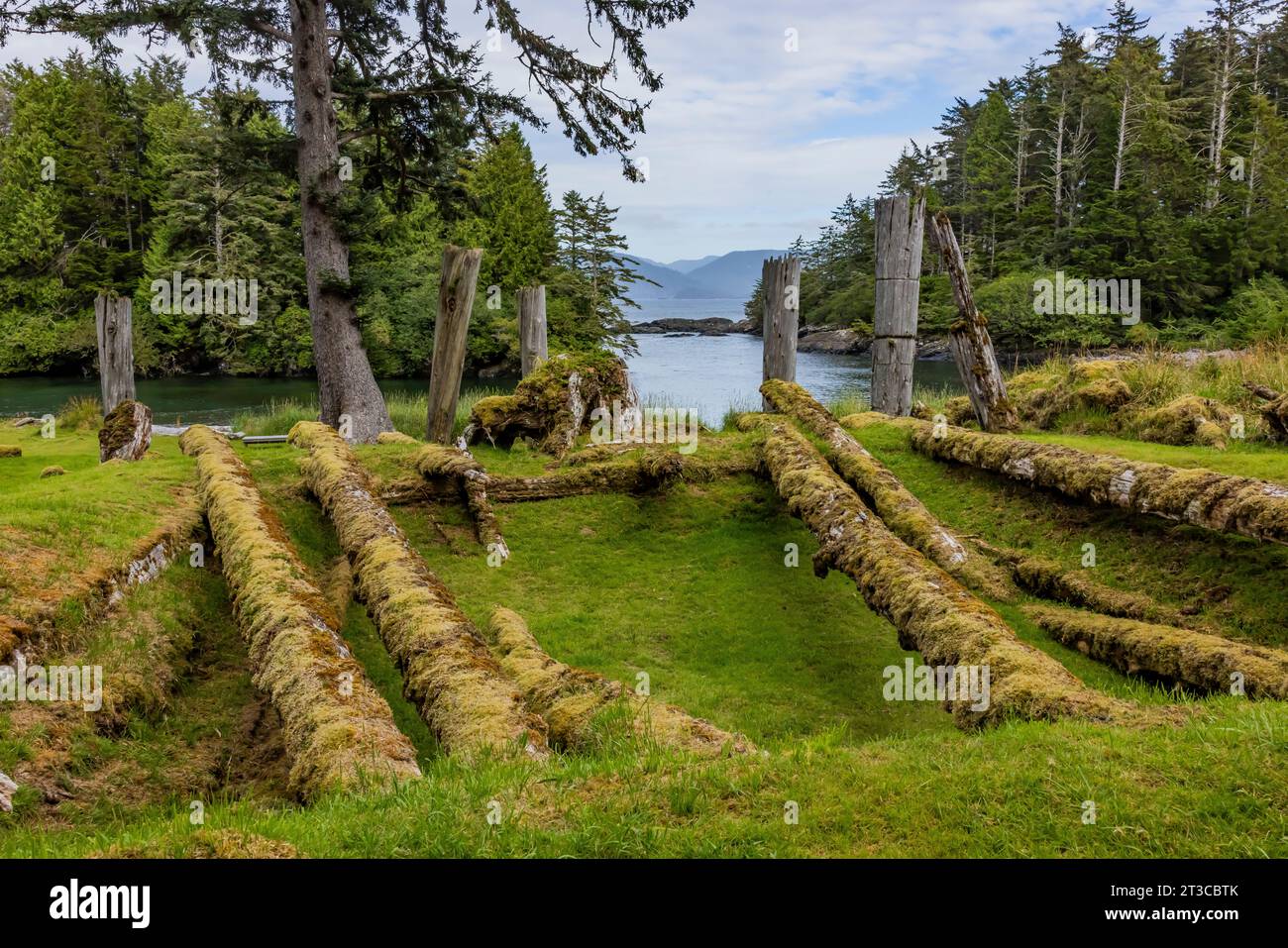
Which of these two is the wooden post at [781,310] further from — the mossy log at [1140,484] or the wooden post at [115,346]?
the wooden post at [115,346]

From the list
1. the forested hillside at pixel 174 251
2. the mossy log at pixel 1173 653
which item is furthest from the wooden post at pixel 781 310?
the forested hillside at pixel 174 251

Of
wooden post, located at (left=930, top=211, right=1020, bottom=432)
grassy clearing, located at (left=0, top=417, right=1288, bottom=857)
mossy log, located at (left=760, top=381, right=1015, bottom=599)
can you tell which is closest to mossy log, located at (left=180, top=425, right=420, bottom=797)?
grassy clearing, located at (left=0, top=417, right=1288, bottom=857)

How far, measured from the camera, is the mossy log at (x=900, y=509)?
8320 millimetres

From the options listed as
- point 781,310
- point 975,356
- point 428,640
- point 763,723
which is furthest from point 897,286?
point 428,640

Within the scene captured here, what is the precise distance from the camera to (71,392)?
131ft

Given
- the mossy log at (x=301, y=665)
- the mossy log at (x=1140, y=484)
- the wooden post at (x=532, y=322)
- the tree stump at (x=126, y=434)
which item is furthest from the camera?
the wooden post at (x=532, y=322)

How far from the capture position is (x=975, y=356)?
44.1 feet

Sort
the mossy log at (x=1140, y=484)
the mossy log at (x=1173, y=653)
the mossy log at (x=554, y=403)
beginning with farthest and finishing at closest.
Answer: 1. the mossy log at (x=554, y=403)
2. the mossy log at (x=1140, y=484)
3. the mossy log at (x=1173, y=653)

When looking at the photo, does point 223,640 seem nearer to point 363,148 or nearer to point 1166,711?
point 1166,711

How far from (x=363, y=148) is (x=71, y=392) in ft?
91.8

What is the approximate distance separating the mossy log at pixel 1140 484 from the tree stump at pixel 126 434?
1113 cm
